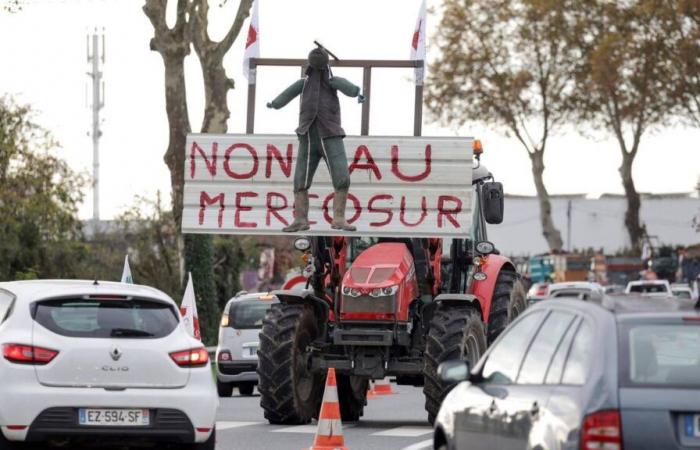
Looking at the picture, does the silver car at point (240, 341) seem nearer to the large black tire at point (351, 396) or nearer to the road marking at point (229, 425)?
the large black tire at point (351, 396)

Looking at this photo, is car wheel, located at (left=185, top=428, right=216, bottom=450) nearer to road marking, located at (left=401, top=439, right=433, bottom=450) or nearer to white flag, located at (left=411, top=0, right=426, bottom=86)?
road marking, located at (left=401, top=439, right=433, bottom=450)

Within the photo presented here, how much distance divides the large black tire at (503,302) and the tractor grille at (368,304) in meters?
1.79

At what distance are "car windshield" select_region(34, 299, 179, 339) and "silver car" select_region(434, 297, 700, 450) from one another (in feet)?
13.8

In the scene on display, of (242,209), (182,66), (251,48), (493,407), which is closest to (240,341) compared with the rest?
(251,48)

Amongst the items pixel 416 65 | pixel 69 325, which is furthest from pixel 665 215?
pixel 69 325

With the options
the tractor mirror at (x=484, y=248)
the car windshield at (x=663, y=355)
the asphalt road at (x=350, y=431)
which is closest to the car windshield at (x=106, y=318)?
the asphalt road at (x=350, y=431)

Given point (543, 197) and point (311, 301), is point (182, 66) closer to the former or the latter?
point (311, 301)

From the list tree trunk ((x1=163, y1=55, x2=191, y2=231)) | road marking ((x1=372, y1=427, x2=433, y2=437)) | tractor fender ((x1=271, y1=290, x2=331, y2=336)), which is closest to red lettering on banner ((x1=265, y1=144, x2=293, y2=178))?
tractor fender ((x1=271, y1=290, x2=331, y2=336))

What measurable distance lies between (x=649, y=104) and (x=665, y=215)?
47.8 m

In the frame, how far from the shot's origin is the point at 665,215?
117375mm

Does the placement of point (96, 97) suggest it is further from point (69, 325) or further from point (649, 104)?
point (69, 325)

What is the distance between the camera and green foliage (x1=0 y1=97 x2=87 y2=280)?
4525cm

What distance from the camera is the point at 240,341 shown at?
28078 mm

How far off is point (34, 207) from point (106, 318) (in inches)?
1299
